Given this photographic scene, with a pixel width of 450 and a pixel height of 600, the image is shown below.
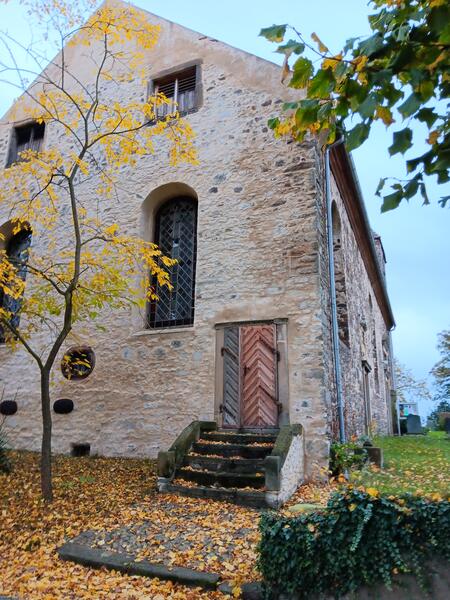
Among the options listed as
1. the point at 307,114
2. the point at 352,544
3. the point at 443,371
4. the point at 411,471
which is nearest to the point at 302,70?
the point at 307,114

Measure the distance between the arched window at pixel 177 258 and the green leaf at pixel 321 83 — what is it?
592cm

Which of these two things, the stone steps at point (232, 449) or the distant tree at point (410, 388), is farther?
the distant tree at point (410, 388)

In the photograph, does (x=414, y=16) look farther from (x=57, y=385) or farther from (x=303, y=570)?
(x=57, y=385)

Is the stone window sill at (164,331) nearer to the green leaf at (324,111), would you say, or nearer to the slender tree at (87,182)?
the slender tree at (87,182)

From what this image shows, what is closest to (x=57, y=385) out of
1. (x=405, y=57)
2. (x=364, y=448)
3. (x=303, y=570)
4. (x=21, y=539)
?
(x=21, y=539)

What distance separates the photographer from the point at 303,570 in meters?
3.16

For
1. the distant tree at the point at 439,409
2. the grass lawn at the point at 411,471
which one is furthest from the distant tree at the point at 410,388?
the grass lawn at the point at 411,471

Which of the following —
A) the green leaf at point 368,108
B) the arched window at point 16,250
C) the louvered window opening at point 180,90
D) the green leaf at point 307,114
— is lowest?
the green leaf at point 368,108

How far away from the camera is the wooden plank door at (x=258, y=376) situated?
22.6 feet

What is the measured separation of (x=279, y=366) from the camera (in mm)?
6988

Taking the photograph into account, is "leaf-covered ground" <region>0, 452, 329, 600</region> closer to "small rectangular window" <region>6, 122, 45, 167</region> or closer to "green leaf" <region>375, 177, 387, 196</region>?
"green leaf" <region>375, 177, 387, 196</region>

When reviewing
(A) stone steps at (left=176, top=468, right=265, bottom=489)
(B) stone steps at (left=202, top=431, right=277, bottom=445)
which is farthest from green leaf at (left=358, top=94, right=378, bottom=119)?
(B) stone steps at (left=202, top=431, right=277, bottom=445)

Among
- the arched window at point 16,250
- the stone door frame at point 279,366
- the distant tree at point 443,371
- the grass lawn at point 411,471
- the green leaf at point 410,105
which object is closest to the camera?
the green leaf at point 410,105

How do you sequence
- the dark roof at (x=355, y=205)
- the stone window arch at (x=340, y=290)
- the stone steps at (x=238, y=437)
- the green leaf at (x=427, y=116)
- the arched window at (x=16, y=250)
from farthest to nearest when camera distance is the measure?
1. the arched window at (x=16, y=250)
2. the dark roof at (x=355, y=205)
3. the stone window arch at (x=340, y=290)
4. the stone steps at (x=238, y=437)
5. the green leaf at (x=427, y=116)
